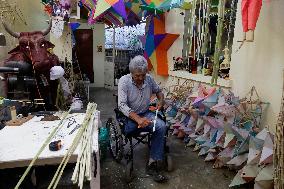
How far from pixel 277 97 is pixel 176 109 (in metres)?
2.01

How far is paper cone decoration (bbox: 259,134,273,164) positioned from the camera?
2.67 meters

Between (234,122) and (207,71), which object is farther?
(207,71)

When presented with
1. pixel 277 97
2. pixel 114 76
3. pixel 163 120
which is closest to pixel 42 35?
pixel 163 120

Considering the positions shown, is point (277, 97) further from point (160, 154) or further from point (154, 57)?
point (154, 57)

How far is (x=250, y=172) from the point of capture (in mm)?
2904

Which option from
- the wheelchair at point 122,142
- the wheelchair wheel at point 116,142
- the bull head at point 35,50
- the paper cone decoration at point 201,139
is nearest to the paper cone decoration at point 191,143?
the paper cone decoration at point 201,139

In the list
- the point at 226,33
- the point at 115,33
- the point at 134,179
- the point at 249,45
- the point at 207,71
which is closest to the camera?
the point at 134,179

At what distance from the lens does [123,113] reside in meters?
3.44

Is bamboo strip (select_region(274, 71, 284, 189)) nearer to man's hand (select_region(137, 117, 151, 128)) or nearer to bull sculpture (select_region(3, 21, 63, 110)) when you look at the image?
man's hand (select_region(137, 117, 151, 128))

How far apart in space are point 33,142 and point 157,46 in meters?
4.84

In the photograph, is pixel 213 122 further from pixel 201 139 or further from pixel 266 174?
pixel 266 174

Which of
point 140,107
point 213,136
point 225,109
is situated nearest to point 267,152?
point 225,109

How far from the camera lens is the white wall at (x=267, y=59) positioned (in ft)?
10.8

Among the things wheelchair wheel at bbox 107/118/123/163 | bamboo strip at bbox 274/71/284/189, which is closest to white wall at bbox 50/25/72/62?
wheelchair wheel at bbox 107/118/123/163
